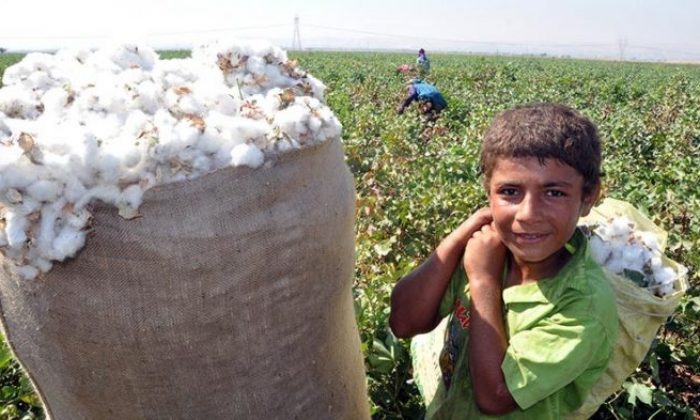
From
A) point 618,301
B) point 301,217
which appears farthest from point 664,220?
point 301,217

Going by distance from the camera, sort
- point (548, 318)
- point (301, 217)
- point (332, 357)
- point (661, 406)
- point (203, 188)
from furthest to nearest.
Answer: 1. point (661, 406)
2. point (332, 357)
3. point (548, 318)
4. point (301, 217)
5. point (203, 188)

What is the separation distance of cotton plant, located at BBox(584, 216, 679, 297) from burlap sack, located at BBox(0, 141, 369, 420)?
644 millimetres

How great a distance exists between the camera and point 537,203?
138cm

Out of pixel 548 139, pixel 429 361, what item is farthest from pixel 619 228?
pixel 429 361

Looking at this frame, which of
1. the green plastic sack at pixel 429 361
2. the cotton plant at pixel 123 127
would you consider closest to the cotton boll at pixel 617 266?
the green plastic sack at pixel 429 361

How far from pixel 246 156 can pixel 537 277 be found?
746mm

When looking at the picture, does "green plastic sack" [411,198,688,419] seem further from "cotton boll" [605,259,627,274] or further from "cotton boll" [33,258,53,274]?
"cotton boll" [33,258,53,274]

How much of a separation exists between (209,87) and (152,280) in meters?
0.39

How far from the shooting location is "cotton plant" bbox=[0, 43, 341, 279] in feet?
3.42

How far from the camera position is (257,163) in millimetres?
1151

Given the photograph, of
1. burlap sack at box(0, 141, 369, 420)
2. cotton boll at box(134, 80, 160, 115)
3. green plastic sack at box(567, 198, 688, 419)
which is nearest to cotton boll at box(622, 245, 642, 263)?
green plastic sack at box(567, 198, 688, 419)

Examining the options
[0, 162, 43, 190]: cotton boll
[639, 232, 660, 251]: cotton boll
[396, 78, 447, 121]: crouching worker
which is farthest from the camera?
[396, 78, 447, 121]: crouching worker

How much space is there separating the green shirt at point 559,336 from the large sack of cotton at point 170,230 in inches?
16.3

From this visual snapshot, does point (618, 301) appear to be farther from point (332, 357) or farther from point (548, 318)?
point (332, 357)
